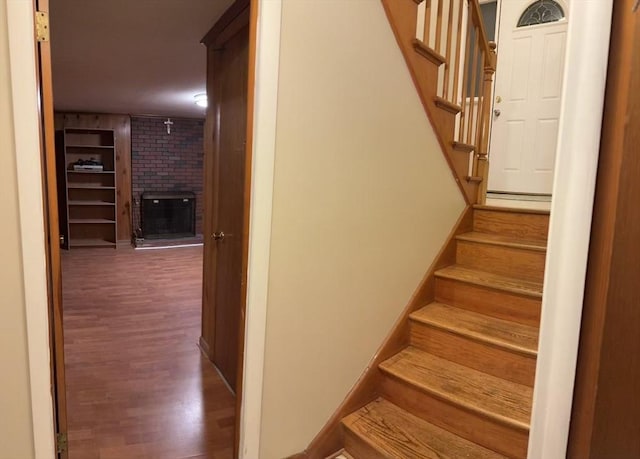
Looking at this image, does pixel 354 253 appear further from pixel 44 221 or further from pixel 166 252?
pixel 166 252

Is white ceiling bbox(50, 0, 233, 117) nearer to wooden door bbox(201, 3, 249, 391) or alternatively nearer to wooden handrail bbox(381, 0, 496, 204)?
wooden door bbox(201, 3, 249, 391)

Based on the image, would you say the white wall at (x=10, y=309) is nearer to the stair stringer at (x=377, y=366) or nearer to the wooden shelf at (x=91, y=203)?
the stair stringer at (x=377, y=366)

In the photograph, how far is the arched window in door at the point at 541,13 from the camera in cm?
372

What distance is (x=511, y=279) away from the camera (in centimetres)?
235

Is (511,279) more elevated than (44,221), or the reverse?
(44,221)

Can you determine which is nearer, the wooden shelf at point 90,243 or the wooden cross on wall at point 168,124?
the wooden shelf at point 90,243

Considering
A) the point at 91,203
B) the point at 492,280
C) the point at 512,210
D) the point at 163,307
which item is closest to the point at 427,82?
the point at 512,210

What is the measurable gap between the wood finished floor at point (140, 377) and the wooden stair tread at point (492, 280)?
59.7 inches

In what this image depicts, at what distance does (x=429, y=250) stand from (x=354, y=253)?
2.14ft

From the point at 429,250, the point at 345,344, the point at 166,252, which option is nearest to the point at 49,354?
the point at 345,344

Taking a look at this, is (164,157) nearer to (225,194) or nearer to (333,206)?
(225,194)

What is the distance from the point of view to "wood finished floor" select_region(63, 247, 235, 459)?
2107 mm

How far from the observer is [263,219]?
64.6 inches

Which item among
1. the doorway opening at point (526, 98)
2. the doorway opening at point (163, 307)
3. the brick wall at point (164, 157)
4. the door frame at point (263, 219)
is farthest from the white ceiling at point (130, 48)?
the doorway opening at point (526, 98)
